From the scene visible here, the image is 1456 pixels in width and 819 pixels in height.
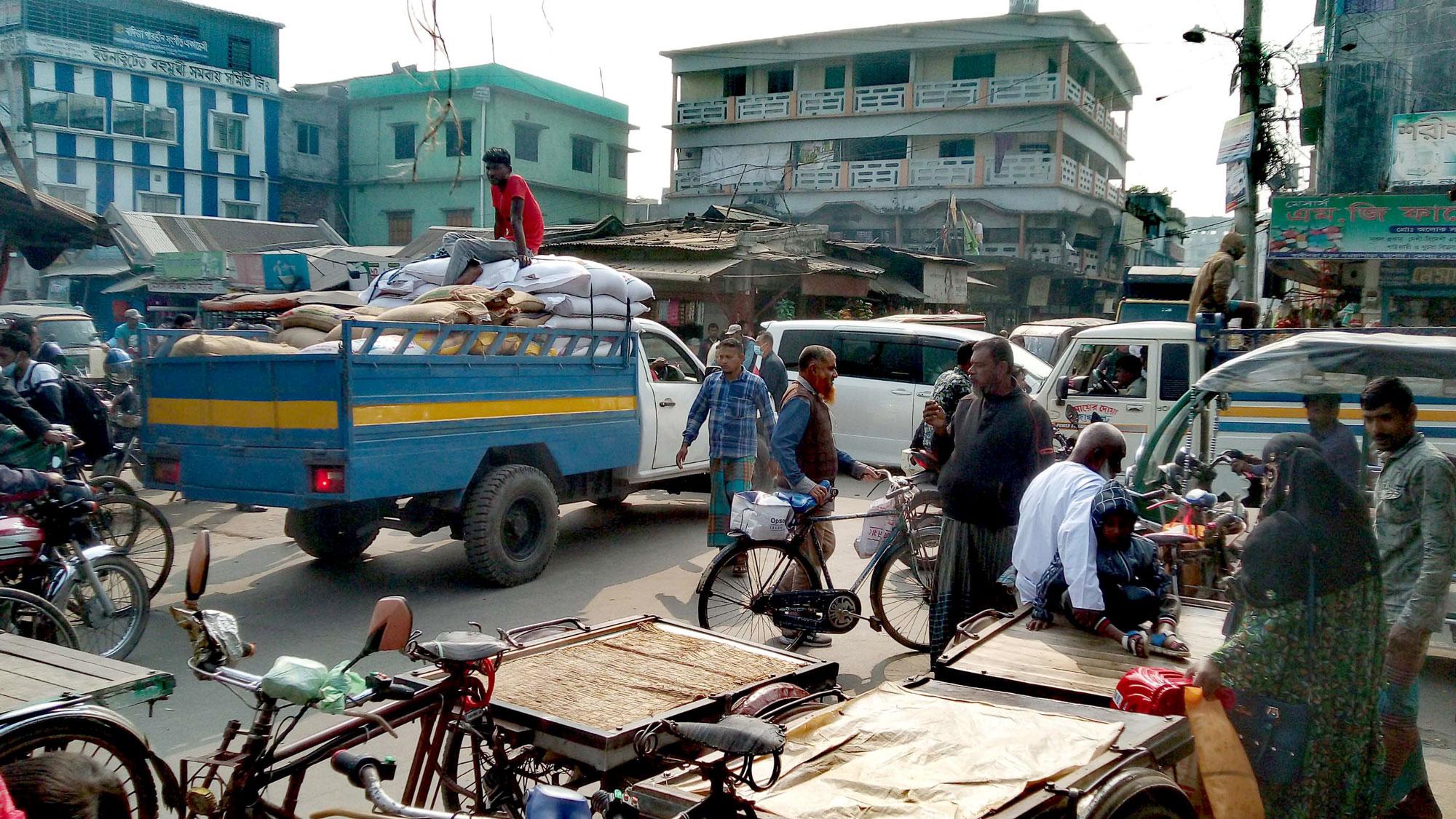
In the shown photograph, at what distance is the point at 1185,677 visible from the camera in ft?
10.2

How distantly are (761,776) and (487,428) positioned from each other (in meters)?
4.51

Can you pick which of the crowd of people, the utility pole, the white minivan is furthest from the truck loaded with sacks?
the utility pole

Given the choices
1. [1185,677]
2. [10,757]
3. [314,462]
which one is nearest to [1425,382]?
[1185,677]

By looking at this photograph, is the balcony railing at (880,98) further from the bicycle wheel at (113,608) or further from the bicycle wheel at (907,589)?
the bicycle wheel at (113,608)

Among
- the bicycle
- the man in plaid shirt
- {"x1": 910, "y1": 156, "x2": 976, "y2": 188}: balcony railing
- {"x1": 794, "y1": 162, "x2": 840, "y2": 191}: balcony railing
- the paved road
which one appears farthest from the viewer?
{"x1": 794, "y1": 162, "x2": 840, "y2": 191}: balcony railing

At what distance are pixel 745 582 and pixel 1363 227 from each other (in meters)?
12.0

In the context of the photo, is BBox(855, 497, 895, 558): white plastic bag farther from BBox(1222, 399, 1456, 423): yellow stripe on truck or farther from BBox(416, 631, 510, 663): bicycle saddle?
BBox(416, 631, 510, 663): bicycle saddle

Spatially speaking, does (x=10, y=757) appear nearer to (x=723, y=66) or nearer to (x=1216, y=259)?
(x=1216, y=259)

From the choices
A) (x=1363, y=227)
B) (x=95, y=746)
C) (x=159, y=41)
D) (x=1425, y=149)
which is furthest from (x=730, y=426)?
(x=159, y=41)

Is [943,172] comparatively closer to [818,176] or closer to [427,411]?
[818,176]

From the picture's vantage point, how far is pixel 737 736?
2197 millimetres

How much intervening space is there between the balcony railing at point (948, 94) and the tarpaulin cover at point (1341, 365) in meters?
29.2

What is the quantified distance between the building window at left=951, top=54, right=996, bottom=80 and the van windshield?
25.5 metres

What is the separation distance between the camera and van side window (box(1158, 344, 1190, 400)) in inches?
393
